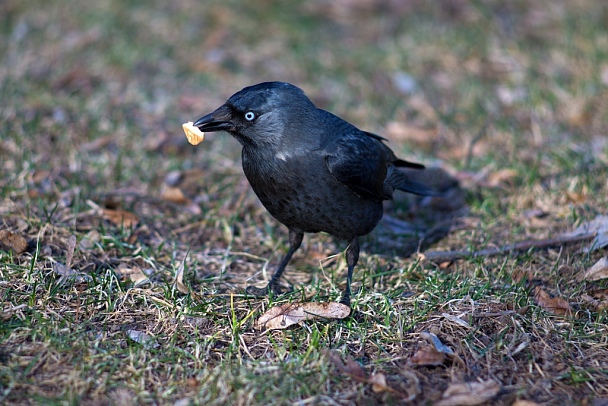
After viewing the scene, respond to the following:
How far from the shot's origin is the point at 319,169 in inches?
167

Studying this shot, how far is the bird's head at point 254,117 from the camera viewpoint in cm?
424

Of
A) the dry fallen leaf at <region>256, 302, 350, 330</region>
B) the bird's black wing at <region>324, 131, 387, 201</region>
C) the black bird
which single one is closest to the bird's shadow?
the bird's black wing at <region>324, 131, 387, 201</region>

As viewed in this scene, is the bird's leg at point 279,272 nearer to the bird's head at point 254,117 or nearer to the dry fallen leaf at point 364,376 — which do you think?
the bird's head at point 254,117

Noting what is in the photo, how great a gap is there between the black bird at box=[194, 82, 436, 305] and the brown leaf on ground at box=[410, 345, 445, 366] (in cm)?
65

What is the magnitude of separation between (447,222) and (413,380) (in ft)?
7.30

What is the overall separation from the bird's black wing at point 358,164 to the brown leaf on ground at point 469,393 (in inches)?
59.4

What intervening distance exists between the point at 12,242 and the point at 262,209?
1973 mm

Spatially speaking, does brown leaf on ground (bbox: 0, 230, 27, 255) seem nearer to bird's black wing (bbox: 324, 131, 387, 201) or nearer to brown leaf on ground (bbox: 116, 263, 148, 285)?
brown leaf on ground (bbox: 116, 263, 148, 285)

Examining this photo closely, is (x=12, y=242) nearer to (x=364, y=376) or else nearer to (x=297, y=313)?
(x=297, y=313)

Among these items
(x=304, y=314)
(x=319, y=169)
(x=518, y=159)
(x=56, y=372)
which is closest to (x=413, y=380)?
(x=304, y=314)

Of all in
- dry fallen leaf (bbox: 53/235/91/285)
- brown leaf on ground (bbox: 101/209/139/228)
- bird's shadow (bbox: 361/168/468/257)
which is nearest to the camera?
dry fallen leaf (bbox: 53/235/91/285)

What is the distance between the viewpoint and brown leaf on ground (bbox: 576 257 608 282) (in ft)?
14.4

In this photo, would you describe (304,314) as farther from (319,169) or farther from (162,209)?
(162,209)

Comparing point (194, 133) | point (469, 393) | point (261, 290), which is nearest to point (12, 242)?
point (194, 133)
